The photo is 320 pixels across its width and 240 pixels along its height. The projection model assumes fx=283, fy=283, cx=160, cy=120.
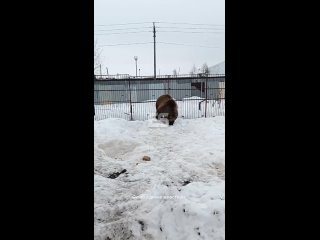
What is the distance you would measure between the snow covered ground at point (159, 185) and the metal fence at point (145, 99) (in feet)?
13.6

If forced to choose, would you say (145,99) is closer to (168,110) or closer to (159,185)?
(168,110)

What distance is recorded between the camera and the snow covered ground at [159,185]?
319 cm

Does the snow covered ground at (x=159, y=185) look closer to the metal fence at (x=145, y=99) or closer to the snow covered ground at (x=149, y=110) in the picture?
the snow covered ground at (x=149, y=110)

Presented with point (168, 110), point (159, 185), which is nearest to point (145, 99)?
point (168, 110)

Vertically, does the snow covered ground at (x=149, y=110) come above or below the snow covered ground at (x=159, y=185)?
above

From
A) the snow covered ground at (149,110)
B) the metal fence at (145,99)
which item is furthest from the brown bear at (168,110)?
the snow covered ground at (149,110)

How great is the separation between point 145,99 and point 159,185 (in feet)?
38.0

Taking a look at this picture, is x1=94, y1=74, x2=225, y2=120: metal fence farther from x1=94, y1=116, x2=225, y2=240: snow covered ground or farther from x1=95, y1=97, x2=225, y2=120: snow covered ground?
x1=94, y1=116, x2=225, y2=240: snow covered ground
